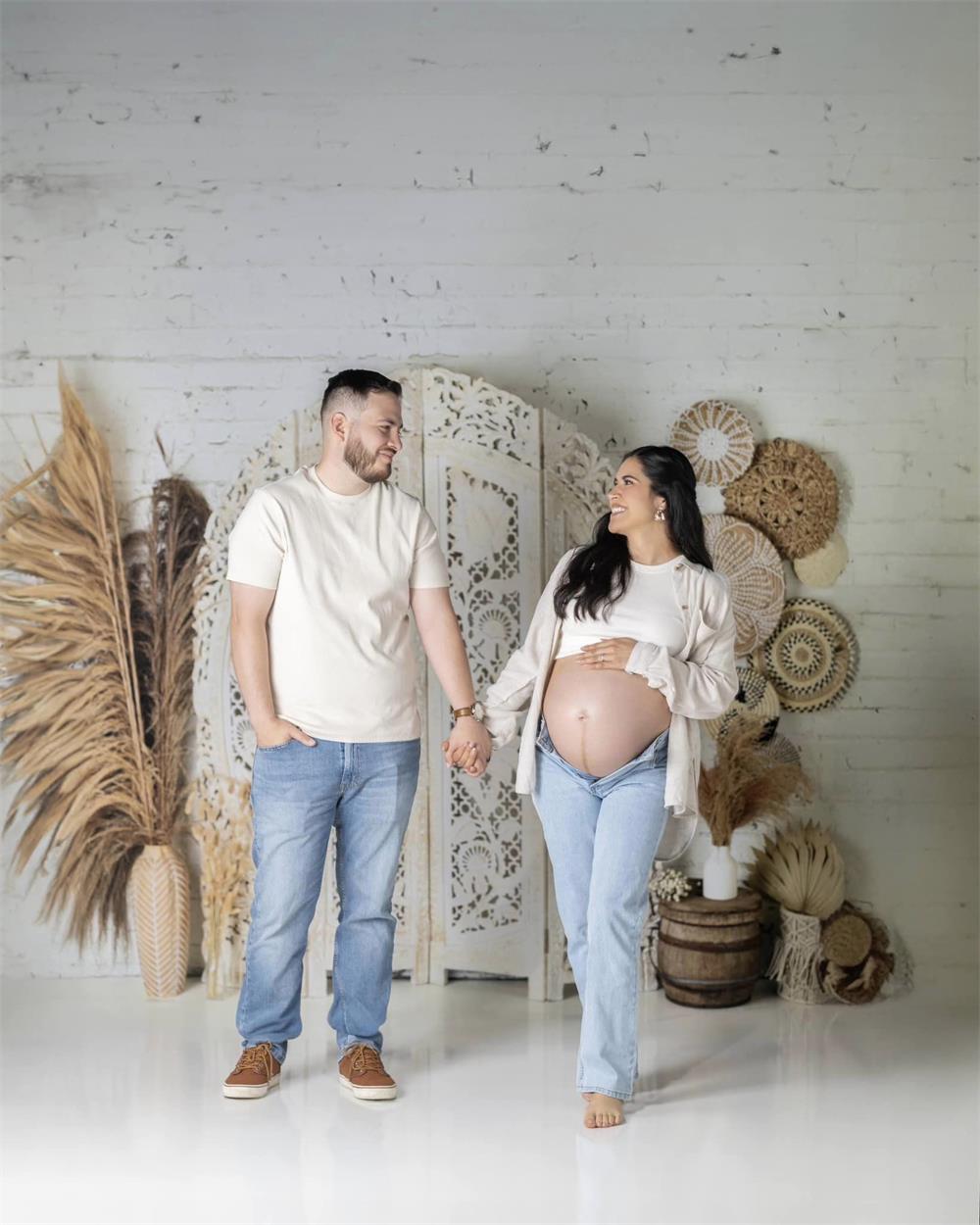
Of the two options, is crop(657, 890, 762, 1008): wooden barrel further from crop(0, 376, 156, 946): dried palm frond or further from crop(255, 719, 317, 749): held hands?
crop(0, 376, 156, 946): dried palm frond

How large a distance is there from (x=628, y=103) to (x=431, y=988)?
3349 mm

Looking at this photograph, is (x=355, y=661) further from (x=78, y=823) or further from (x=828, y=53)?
(x=828, y=53)

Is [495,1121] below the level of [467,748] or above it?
below

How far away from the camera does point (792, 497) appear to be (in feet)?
15.1

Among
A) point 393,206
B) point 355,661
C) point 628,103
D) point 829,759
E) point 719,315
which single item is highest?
point 628,103

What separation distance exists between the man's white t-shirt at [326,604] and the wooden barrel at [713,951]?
4.58 ft

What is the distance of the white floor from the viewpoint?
2.93 meters

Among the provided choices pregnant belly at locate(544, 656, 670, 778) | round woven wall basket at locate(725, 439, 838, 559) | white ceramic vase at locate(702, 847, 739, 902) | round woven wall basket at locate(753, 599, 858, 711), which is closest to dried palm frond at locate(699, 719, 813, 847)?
white ceramic vase at locate(702, 847, 739, 902)

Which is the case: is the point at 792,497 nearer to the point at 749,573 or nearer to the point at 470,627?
the point at 749,573

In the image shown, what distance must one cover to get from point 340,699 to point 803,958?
2004 mm

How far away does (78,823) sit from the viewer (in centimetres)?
450

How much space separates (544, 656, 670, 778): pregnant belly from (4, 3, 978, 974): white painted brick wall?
1.44 metres

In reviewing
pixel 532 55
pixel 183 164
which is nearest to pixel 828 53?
pixel 532 55

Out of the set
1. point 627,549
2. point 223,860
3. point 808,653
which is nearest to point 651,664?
point 627,549
